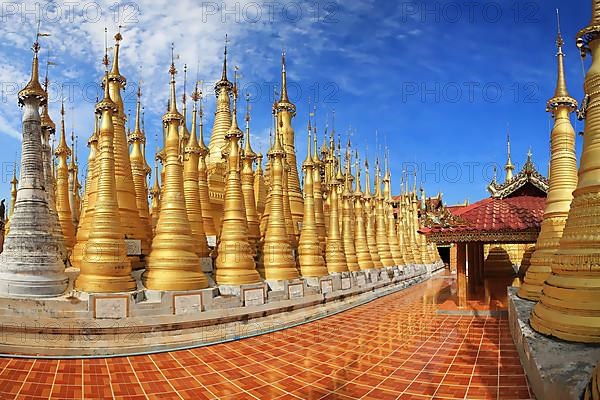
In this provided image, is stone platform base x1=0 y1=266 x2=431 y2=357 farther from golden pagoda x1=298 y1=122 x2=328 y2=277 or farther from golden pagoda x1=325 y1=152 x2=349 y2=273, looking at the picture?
golden pagoda x1=325 y1=152 x2=349 y2=273

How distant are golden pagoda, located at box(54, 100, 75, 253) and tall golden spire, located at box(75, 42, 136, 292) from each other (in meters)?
5.15

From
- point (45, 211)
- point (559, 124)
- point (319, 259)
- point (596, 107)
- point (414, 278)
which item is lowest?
point (414, 278)

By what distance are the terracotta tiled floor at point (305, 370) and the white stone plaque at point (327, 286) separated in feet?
13.0

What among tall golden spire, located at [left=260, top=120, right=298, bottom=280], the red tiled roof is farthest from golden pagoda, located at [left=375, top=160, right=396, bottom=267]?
tall golden spire, located at [left=260, top=120, right=298, bottom=280]

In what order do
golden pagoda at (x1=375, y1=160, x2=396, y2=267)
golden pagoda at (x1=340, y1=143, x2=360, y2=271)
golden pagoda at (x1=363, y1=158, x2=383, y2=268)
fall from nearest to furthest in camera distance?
golden pagoda at (x1=340, y1=143, x2=360, y2=271) < golden pagoda at (x1=363, y1=158, x2=383, y2=268) < golden pagoda at (x1=375, y1=160, x2=396, y2=267)

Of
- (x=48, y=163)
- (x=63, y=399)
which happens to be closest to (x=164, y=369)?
Answer: (x=63, y=399)

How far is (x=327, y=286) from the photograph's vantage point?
48.2 feet

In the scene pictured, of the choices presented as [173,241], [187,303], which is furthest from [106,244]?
[187,303]

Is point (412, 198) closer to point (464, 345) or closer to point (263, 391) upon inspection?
point (464, 345)

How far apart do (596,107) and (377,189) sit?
20.6 m

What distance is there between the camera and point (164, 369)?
7.34 meters

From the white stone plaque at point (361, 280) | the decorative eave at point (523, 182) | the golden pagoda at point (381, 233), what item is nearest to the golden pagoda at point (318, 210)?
the white stone plaque at point (361, 280)

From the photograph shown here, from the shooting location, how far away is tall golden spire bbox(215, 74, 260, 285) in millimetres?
11461

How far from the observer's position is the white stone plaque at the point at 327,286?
14438mm
